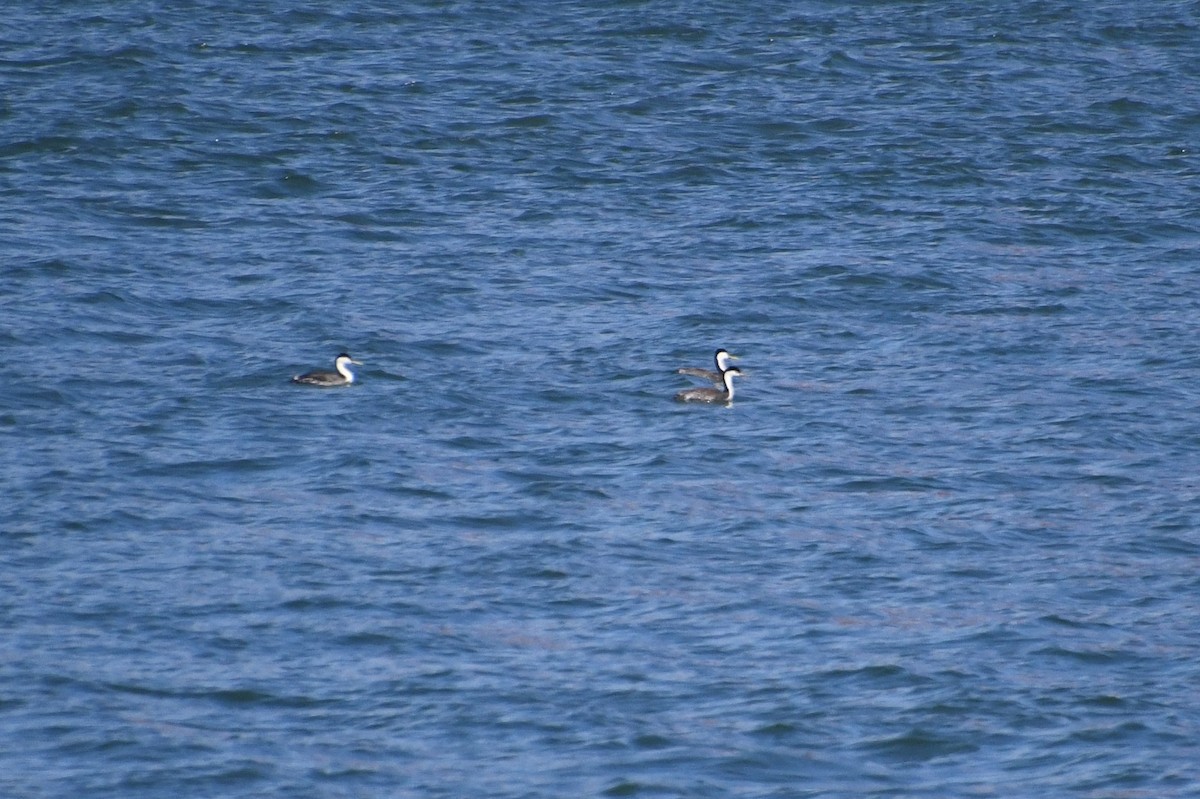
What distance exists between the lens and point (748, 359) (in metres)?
21.5

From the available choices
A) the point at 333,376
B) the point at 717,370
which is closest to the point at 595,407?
the point at 717,370

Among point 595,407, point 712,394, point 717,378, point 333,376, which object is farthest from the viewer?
point 717,378

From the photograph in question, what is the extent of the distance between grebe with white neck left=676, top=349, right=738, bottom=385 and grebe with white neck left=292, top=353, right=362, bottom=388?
3416 mm

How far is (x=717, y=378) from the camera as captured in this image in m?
20.5

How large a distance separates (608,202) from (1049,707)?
14486 millimetres

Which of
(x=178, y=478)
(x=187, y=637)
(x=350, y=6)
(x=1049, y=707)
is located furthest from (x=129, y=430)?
(x=350, y=6)

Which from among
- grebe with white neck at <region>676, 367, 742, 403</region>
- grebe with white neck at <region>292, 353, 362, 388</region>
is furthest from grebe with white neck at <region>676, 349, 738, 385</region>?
grebe with white neck at <region>292, 353, 362, 388</region>

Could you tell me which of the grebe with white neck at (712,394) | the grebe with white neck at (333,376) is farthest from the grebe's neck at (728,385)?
the grebe with white neck at (333,376)

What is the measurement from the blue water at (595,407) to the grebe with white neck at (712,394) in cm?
19

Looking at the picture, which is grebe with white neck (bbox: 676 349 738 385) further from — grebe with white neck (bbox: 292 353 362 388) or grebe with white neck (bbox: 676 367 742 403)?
grebe with white neck (bbox: 292 353 362 388)

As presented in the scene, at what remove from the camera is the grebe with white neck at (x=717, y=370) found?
20172mm

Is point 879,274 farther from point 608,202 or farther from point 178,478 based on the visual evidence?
point 178,478

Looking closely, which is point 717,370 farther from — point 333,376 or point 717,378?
point 333,376

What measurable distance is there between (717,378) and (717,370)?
0.38ft
